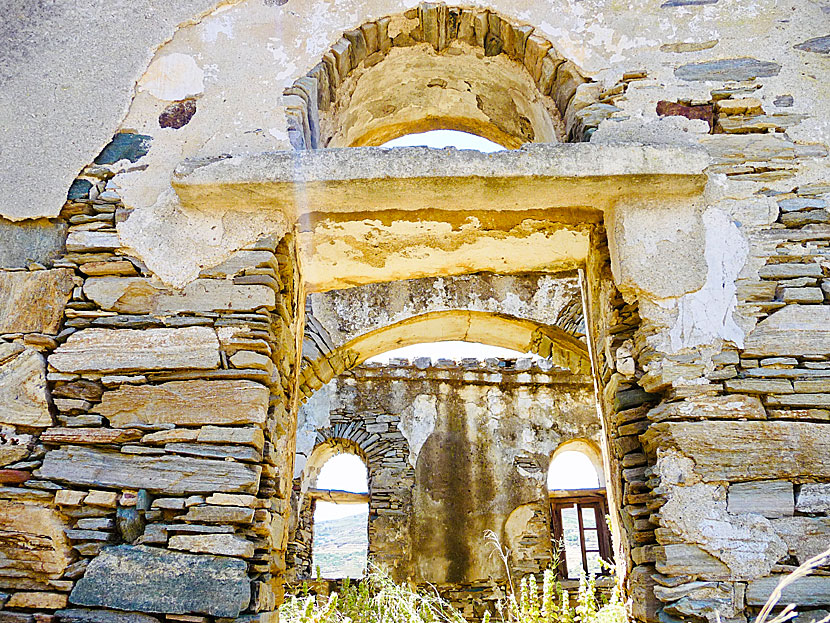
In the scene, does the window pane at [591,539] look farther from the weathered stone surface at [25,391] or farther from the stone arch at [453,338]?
the weathered stone surface at [25,391]

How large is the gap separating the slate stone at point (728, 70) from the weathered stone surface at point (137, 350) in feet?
9.09

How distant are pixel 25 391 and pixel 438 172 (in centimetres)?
209

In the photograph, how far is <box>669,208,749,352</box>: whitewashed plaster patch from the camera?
9.55 ft

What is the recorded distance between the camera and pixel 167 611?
249 cm

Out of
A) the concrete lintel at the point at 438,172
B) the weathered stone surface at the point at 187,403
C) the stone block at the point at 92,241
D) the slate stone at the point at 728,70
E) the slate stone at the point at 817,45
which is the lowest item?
the weathered stone surface at the point at 187,403

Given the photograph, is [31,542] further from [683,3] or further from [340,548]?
[340,548]

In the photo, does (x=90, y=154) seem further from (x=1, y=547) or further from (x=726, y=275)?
(x=726, y=275)

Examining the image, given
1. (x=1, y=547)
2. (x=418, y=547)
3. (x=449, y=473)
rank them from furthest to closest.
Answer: (x=449, y=473), (x=418, y=547), (x=1, y=547)

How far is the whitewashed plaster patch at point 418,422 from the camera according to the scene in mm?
9344

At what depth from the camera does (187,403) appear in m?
2.82

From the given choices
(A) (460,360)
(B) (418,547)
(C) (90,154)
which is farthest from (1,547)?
(A) (460,360)

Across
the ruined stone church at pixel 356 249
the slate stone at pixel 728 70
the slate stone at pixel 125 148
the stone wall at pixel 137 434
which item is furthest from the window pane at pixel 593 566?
the slate stone at pixel 125 148

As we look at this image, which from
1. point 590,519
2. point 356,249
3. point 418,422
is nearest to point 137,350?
point 356,249

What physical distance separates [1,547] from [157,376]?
2.97 feet
